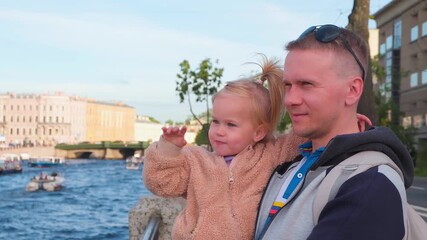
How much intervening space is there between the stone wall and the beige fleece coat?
183 centimetres

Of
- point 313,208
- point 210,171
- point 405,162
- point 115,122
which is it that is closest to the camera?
point 313,208

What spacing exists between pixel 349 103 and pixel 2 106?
500 feet

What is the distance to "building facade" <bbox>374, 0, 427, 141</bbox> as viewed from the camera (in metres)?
47.2

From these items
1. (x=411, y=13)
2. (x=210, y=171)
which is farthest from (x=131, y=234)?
(x=411, y=13)

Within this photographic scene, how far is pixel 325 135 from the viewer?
215 centimetres

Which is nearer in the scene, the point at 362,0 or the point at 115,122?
the point at 362,0

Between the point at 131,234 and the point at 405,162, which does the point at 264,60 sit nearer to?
the point at 405,162

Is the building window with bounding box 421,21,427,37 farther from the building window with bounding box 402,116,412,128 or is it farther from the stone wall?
the stone wall

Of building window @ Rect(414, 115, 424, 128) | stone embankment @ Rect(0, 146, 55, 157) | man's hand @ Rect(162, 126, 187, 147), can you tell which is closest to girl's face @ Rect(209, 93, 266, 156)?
man's hand @ Rect(162, 126, 187, 147)

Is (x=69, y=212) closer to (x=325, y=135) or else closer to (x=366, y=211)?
(x=325, y=135)

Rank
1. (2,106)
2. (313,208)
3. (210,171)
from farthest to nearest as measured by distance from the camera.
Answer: (2,106) → (210,171) → (313,208)

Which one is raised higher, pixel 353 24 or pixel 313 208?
pixel 353 24

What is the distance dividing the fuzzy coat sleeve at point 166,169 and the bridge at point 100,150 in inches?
4769

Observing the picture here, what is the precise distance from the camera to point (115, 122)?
A: 534 feet
